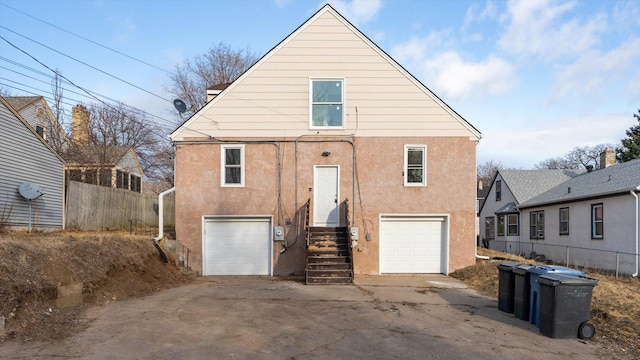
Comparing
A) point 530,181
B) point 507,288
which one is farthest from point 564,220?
point 507,288

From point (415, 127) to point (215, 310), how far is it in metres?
9.54

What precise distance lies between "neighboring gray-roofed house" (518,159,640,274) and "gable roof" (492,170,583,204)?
1.65 m

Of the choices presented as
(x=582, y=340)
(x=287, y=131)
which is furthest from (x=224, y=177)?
(x=582, y=340)

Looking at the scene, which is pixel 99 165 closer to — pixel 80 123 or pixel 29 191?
pixel 80 123

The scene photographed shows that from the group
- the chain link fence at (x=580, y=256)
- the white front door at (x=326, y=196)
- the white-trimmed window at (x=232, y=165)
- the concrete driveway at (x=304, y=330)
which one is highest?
the white-trimmed window at (x=232, y=165)

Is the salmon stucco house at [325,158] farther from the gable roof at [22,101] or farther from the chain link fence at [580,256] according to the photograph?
the gable roof at [22,101]

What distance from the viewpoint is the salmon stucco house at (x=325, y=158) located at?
15641mm

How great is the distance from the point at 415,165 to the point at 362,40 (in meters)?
4.62

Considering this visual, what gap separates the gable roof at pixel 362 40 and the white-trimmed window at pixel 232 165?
0.86 m

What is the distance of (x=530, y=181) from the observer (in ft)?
95.9

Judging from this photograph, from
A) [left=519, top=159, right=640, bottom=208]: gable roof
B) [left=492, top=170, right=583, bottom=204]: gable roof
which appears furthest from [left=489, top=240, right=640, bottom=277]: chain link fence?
[left=492, top=170, right=583, bottom=204]: gable roof

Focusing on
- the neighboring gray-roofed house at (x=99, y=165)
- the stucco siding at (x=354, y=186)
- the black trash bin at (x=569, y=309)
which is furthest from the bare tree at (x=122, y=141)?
the black trash bin at (x=569, y=309)

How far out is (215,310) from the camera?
30.2 ft

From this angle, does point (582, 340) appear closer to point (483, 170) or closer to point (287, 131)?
point (287, 131)
